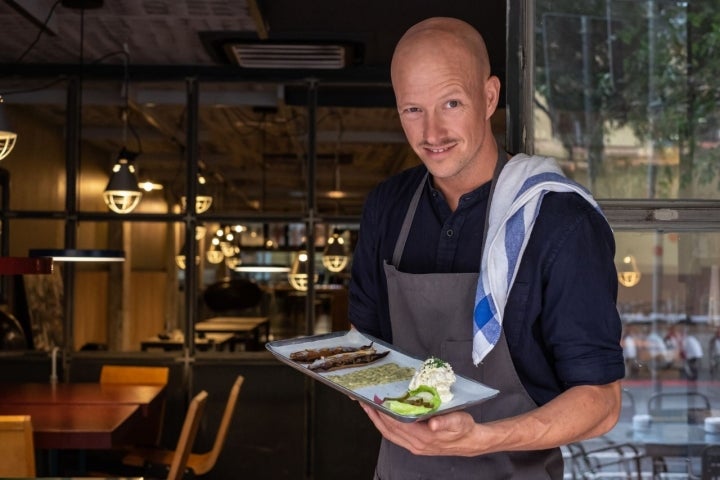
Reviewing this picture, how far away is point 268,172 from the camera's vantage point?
10383 millimetres

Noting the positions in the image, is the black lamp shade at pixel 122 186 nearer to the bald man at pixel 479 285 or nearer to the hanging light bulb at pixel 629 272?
A: the hanging light bulb at pixel 629 272

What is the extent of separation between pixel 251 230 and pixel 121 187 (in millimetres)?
9170

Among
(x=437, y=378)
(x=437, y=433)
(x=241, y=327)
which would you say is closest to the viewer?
(x=437, y=433)

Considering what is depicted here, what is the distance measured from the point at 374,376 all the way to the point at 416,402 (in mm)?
233

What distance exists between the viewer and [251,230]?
14117 millimetres

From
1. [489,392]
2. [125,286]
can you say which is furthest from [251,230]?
[489,392]

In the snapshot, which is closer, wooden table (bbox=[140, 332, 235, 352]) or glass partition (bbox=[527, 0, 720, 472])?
glass partition (bbox=[527, 0, 720, 472])

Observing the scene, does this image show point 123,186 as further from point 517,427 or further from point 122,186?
point 517,427

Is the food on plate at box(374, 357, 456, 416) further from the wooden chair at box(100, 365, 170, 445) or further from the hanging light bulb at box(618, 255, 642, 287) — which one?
the wooden chair at box(100, 365, 170, 445)

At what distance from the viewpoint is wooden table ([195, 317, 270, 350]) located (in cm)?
861

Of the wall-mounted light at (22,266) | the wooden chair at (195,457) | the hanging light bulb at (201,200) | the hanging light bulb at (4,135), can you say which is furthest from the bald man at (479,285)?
the hanging light bulb at (201,200)

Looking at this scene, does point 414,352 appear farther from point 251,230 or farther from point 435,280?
point 251,230

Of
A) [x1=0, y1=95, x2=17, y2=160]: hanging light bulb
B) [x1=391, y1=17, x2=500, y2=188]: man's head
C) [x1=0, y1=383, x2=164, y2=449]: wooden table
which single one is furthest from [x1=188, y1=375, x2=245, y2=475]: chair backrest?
[x1=391, y1=17, x2=500, y2=188]: man's head

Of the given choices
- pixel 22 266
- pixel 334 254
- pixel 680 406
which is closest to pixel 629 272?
pixel 680 406
